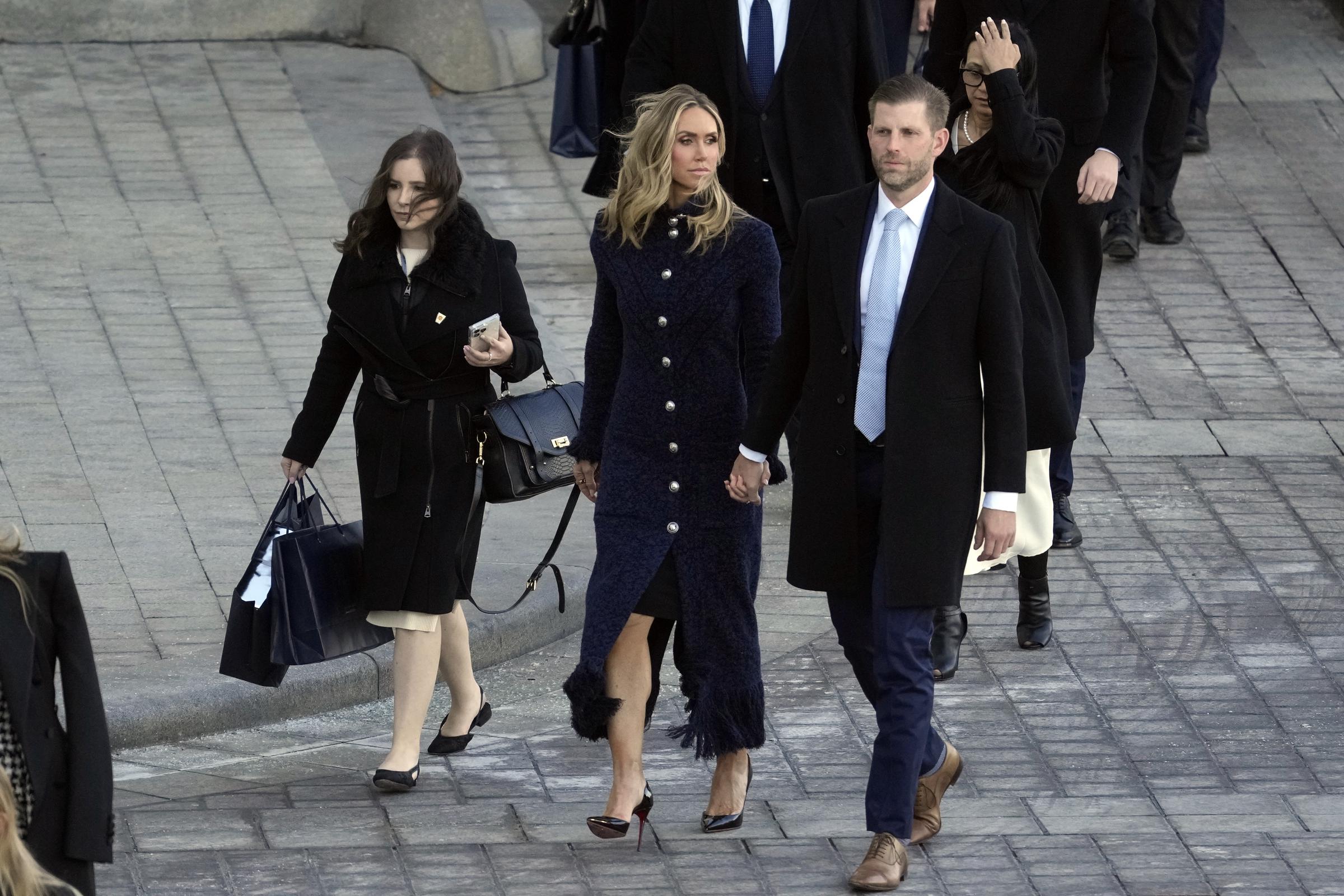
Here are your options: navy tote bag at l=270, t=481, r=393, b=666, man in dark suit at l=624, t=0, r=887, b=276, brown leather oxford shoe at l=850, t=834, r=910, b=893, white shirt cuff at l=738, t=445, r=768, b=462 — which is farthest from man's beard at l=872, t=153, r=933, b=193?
man in dark suit at l=624, t=0, r=887, b=276

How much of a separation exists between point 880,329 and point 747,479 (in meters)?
0.49

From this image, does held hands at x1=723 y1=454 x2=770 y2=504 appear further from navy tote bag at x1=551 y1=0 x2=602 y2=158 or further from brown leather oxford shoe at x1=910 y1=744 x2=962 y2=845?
navy tote bag at x1=551 y1=0 x2=602 y2=158

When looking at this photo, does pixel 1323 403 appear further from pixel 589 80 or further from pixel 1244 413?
pixel 589 80

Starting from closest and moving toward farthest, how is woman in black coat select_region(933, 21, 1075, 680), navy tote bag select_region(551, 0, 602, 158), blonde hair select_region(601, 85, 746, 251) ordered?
1. blonde hair select_region(601, 85, 746, 251)
2. woman in black coat select_region(933, 21, 1075, 680)
3. navy tote bag select_region(551, 0, 602, 158)

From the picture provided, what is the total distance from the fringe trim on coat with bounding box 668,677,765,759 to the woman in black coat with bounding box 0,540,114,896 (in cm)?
185

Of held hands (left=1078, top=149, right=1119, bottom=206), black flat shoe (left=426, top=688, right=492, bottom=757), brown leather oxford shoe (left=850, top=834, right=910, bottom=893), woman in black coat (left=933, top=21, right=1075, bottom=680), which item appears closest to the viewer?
brown leather oxford shoe (left=850, top=834, right=910, bottom=893)

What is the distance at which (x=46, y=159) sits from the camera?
444 inches

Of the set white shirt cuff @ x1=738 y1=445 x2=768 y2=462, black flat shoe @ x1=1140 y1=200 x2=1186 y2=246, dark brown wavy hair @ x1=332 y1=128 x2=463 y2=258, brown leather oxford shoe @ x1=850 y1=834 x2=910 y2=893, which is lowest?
black flat shoe @ x1=1140 y1=200 x2=1186 y2=246

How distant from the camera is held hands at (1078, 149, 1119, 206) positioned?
7.64 m

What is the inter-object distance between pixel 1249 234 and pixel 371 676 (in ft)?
19.5

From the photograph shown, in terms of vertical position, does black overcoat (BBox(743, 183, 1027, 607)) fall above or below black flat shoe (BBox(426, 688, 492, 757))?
above

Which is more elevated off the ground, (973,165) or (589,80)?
(973,165)

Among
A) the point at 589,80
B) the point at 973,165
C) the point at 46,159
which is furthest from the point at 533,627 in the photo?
the point at 46,159

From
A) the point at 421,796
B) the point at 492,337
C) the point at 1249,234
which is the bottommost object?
the point at 1249,234
